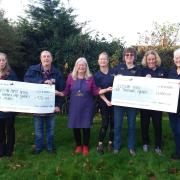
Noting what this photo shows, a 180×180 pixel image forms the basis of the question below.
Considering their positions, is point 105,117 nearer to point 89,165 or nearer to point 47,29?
point 89,165

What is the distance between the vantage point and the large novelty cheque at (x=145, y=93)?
25.6 ft

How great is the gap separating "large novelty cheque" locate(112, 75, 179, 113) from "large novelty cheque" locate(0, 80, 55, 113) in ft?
4.74

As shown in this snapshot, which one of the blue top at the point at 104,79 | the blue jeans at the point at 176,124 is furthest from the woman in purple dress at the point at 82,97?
the blue jeans at the point at 176,124

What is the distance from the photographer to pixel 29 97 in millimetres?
8266

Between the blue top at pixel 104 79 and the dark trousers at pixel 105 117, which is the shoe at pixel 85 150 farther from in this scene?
the blue top at pixel 104 79

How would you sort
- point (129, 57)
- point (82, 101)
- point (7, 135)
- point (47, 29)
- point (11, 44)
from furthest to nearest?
point (47, 29)
point (11, 44)
point (82, 101)
point (7, 135)
point (129, 57)

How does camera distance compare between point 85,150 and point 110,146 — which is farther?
point 110,146

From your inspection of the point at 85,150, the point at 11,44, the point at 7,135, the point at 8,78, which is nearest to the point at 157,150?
the point at 85,150

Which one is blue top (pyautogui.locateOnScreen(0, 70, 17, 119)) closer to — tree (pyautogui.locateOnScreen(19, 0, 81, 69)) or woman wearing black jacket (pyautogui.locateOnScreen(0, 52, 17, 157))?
woman wearing black jacket (pyautogui.locateOnScreen(0, 52, 17, 157))

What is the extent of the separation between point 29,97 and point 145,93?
256 cm

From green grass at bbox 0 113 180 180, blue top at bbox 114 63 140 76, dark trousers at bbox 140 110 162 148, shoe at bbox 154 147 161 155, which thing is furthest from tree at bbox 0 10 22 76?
shoe at bbox 154 147 161 155

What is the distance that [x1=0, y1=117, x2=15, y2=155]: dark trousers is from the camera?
26.3 ft

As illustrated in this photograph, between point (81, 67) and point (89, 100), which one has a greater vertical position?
point (81, 67)

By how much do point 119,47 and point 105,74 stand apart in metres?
9.51
